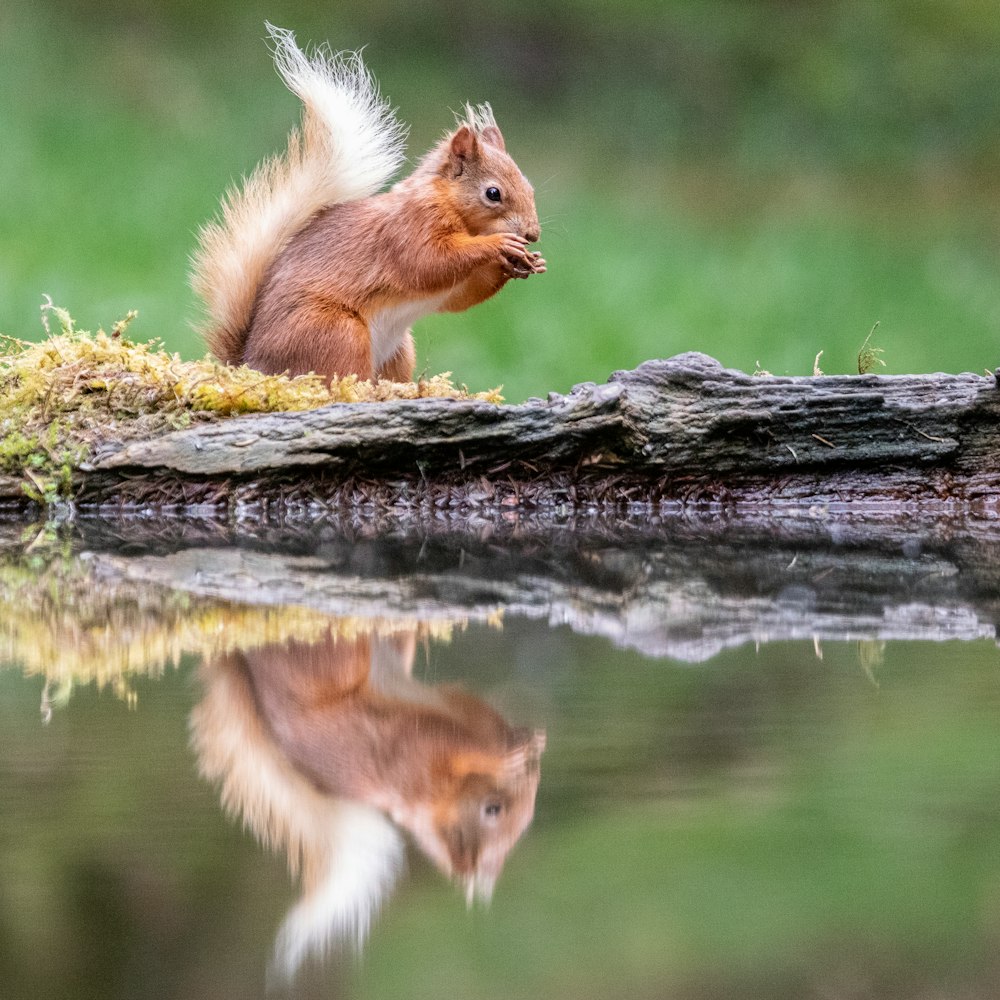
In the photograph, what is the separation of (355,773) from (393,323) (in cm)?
346

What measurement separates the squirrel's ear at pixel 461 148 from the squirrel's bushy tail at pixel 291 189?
20cm

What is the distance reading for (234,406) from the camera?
4270mm

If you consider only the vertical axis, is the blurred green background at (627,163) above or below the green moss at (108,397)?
above

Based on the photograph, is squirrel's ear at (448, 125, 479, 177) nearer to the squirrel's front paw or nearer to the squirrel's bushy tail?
the squirrel's bushy tail

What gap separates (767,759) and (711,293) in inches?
362

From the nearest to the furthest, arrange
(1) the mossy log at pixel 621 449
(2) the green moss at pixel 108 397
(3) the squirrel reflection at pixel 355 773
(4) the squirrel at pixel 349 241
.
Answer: (3) the squirrel reflection at pixel 355 773 < (1) the mossy log at pixel 621 449 < (2) the green moss at pixel 108 397 < (4) the squirrel at pixel 349 241

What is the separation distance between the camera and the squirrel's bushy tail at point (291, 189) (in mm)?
4793

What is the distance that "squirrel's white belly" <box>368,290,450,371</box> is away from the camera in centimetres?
478

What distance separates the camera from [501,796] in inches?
56.7

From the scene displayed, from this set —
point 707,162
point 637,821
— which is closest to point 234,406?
point 637,821

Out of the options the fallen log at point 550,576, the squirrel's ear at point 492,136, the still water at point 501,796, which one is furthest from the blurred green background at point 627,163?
the still water at point 501,796

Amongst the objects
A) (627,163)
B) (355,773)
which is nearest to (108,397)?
(355,773)

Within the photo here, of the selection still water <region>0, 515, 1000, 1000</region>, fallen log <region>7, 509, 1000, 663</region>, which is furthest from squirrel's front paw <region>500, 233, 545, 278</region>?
still water <region>0, 515, 1000, 1000</region>

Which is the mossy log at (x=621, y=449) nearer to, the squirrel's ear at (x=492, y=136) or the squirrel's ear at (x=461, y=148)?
the squirrel's ear at (x=461, y=148)
